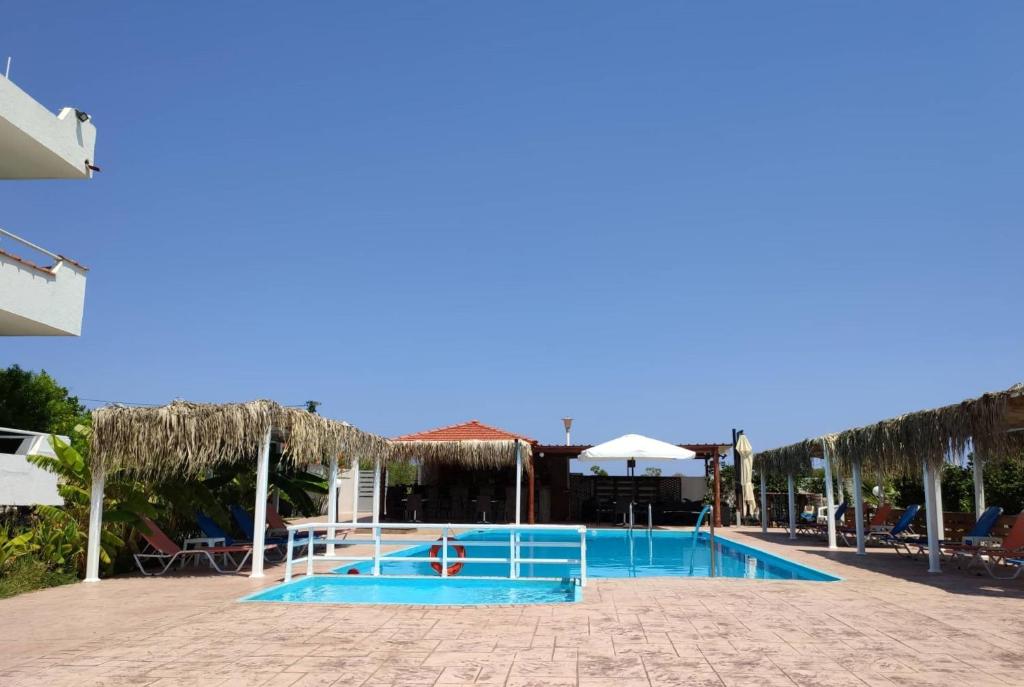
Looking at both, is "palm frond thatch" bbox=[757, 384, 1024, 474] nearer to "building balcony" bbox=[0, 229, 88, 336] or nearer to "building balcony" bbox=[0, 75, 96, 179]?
"building balcony" bbox=[0, 229, 88, 336]

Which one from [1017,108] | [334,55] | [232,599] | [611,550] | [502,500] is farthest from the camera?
[502,500]

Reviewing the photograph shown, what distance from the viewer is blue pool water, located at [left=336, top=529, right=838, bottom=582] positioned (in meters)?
12.6

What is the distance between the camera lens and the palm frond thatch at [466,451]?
20.9 m

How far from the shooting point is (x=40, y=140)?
555 inches

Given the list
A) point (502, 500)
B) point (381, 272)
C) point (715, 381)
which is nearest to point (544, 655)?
point (502, 500)

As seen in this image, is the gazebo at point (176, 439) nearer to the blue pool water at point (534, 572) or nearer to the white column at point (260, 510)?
the white column at point (260, 510)

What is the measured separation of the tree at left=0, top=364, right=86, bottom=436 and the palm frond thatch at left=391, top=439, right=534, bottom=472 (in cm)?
810

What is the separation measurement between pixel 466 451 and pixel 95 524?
11.4m

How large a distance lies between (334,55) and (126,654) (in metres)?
13.4

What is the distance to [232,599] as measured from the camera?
866 centimetres

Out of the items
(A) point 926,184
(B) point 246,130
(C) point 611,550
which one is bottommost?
(C) point 611,550

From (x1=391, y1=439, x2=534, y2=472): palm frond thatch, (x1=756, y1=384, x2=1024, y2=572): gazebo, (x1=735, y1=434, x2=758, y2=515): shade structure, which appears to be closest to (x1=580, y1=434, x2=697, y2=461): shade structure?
(x1=735, y1=434, x2=758, y2=515): shade structure

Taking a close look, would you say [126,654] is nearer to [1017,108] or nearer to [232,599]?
[232,599]

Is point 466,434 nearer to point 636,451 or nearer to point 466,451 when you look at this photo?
point 466,451
